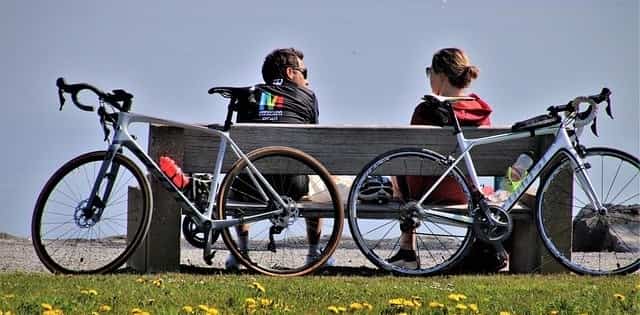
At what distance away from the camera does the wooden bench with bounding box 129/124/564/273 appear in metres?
8.09

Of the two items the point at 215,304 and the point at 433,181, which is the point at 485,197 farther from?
the point at 215,304

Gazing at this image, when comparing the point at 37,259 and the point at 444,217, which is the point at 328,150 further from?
the point at 37,259

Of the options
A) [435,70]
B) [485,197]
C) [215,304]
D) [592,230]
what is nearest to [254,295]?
[215,304]

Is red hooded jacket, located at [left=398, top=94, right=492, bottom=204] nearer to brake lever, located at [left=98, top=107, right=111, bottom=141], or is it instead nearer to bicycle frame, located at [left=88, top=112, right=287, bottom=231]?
bicycle frame, located at [left=88, top=112, right=287, bottom=231]

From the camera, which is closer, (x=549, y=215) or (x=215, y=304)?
(x=215, y=304)

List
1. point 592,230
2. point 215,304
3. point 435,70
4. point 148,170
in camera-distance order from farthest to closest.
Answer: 1. point 592,230
2. point 435,70
3. point 148,170
4. point 215,304

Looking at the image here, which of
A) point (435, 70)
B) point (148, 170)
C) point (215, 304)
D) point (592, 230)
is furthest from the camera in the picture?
point (592, 230)

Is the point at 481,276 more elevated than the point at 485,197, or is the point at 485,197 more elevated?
the point at 485,197

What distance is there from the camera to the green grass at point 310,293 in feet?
19.5

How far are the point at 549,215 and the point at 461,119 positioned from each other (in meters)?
1.00

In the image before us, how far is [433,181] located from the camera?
8203 millimetres

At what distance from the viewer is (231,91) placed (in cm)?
788

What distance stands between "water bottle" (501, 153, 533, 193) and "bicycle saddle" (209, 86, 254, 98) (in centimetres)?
209

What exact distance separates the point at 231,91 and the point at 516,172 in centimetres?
228
